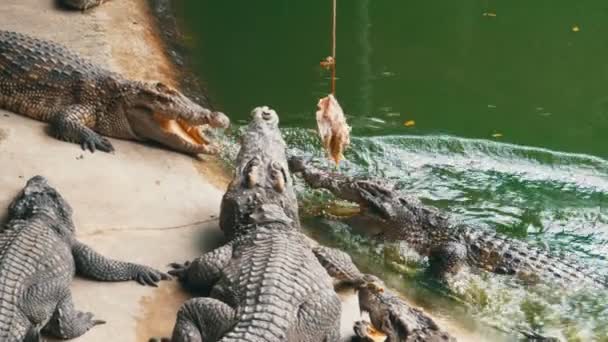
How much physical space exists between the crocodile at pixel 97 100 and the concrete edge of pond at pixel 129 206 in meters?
0.12

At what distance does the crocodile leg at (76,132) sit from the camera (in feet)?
22.9

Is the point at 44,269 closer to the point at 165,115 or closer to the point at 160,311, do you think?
the point at 160,311

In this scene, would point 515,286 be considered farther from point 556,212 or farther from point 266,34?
point 266,34

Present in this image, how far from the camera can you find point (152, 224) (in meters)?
6.03

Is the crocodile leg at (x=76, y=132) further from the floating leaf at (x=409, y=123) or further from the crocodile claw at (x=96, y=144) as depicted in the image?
the floating leaf at (x=409, y=123)

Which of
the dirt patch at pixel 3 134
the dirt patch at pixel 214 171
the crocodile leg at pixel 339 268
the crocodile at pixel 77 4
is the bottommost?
the crocodile leg at pixel 339 268

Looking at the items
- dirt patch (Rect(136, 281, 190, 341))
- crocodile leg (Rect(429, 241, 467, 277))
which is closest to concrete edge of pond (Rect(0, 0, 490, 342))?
dirt patch (Rect(136, 281, 190, 341))

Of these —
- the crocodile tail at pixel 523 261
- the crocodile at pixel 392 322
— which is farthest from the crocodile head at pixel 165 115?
the crocodile at pixel 392 322

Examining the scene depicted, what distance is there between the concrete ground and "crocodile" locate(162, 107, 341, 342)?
0.28 metres

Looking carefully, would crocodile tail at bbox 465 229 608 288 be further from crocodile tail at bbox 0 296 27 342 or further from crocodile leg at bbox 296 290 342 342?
crocodile tail at bbox 0 296 27 342

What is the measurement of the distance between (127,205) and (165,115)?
1346 mm

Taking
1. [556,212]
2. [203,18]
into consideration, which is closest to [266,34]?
[203,18]

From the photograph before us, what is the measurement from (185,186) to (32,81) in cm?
171

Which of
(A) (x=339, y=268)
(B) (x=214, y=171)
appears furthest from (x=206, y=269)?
(B) (x=214, y=171)
